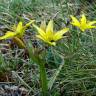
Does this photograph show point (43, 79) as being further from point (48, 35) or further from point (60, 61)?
point (60, 61)

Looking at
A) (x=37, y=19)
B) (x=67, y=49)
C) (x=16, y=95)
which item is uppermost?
(x=37, y=19)

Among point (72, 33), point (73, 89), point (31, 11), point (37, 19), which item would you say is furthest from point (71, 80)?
point (31, 11)

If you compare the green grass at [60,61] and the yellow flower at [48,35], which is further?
the green grass at [60,61]

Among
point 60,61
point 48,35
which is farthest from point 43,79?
point 60,61

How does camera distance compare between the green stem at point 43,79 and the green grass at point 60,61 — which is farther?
the green grass at point 60,61

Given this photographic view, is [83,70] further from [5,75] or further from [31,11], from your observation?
[31,11]

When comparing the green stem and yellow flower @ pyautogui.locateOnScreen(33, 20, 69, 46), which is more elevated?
yellow flower @ pyautogui.locateOnScreen(33, 20, 69, 46)

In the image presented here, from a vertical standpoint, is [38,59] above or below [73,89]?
above

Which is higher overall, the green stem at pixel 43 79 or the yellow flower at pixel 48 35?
the yellow flower at pixel 48 35
